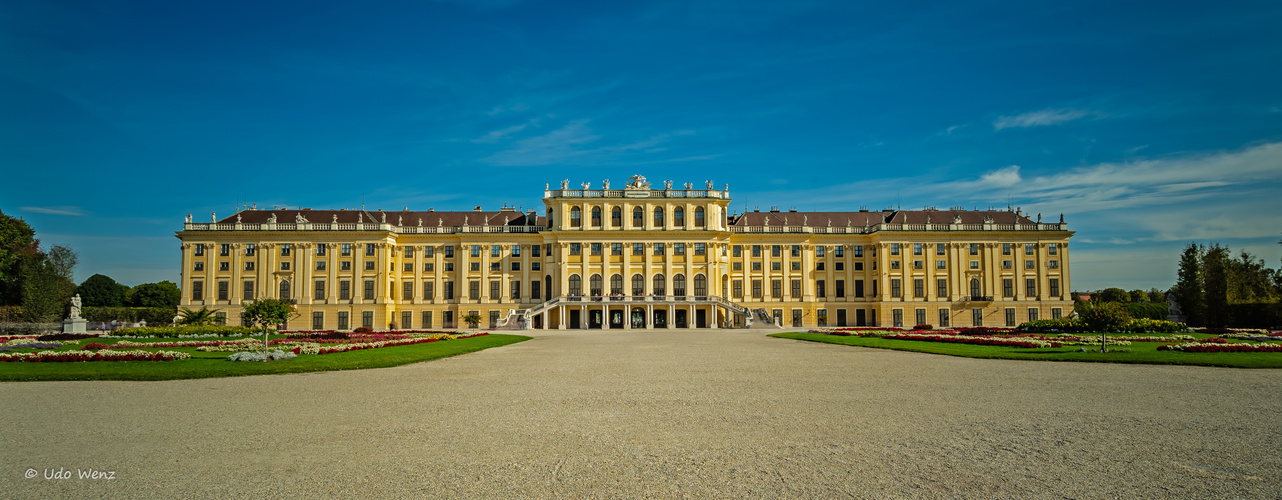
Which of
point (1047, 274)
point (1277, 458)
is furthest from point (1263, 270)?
point (1277, 458)

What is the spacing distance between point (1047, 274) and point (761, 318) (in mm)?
30274

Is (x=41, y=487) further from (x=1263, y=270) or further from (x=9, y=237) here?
(x=1263, y=270)

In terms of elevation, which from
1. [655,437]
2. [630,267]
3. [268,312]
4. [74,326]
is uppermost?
[630,267]

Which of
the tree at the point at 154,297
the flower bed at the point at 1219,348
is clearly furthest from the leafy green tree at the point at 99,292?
the flower bed at the point at 1219,348

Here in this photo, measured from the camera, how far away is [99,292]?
8306cm

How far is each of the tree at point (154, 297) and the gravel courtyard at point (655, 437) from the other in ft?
272

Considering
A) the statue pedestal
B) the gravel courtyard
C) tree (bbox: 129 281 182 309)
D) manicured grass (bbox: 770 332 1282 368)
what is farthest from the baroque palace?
the gravel courtyard

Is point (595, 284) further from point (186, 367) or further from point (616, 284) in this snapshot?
point (186, 367)

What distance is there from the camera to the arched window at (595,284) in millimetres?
72938

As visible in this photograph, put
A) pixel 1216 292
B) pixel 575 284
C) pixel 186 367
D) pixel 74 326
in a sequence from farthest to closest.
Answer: pixel 575 284, pixel 1216 292, pixel 74 326, pixel 186 367

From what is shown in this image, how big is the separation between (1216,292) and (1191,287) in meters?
4.06

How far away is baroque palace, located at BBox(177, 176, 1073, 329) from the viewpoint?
236ft

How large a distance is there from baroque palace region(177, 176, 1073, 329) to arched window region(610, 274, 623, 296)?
286 millimetres

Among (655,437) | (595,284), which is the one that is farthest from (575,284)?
(655,437)
